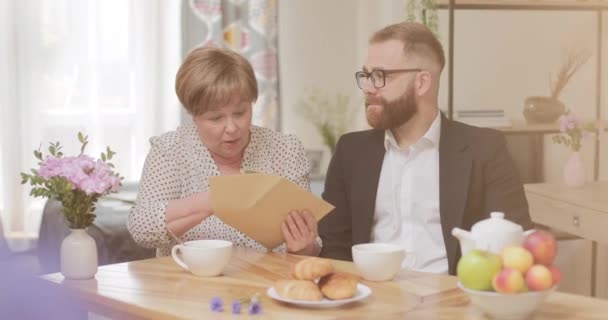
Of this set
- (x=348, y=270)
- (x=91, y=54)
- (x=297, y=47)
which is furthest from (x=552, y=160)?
(x=348, y=270)

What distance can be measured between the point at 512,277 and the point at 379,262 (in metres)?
0.41

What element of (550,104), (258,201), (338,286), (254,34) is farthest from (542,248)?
(254,34)

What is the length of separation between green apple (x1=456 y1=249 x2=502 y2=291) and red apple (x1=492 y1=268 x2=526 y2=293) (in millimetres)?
18

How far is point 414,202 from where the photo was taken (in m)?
2.56

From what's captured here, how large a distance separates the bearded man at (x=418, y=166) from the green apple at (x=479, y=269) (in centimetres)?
89

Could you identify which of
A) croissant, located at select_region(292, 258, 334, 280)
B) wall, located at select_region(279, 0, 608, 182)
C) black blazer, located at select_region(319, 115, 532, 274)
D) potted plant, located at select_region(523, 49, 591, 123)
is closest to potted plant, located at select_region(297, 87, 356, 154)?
wall, located at select_region(279, 0, 608, 182)

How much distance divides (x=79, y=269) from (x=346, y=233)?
35.8 inches

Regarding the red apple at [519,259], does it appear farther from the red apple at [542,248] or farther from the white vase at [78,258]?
the white vase at [78,258]

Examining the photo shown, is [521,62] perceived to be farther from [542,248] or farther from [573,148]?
[542,248]

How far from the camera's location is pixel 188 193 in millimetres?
2461

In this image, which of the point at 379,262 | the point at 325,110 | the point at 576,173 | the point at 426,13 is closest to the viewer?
the point at 379,262

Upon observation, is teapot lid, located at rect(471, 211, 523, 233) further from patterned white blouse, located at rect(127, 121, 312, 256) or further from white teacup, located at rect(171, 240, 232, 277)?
patterned white blouse, located at rect(127, 121, 312, 256)

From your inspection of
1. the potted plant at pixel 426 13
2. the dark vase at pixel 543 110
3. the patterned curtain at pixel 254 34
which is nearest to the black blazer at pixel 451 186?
the potted plant at pixel 426 13

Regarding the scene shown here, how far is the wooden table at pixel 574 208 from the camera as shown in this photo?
10.9ft
